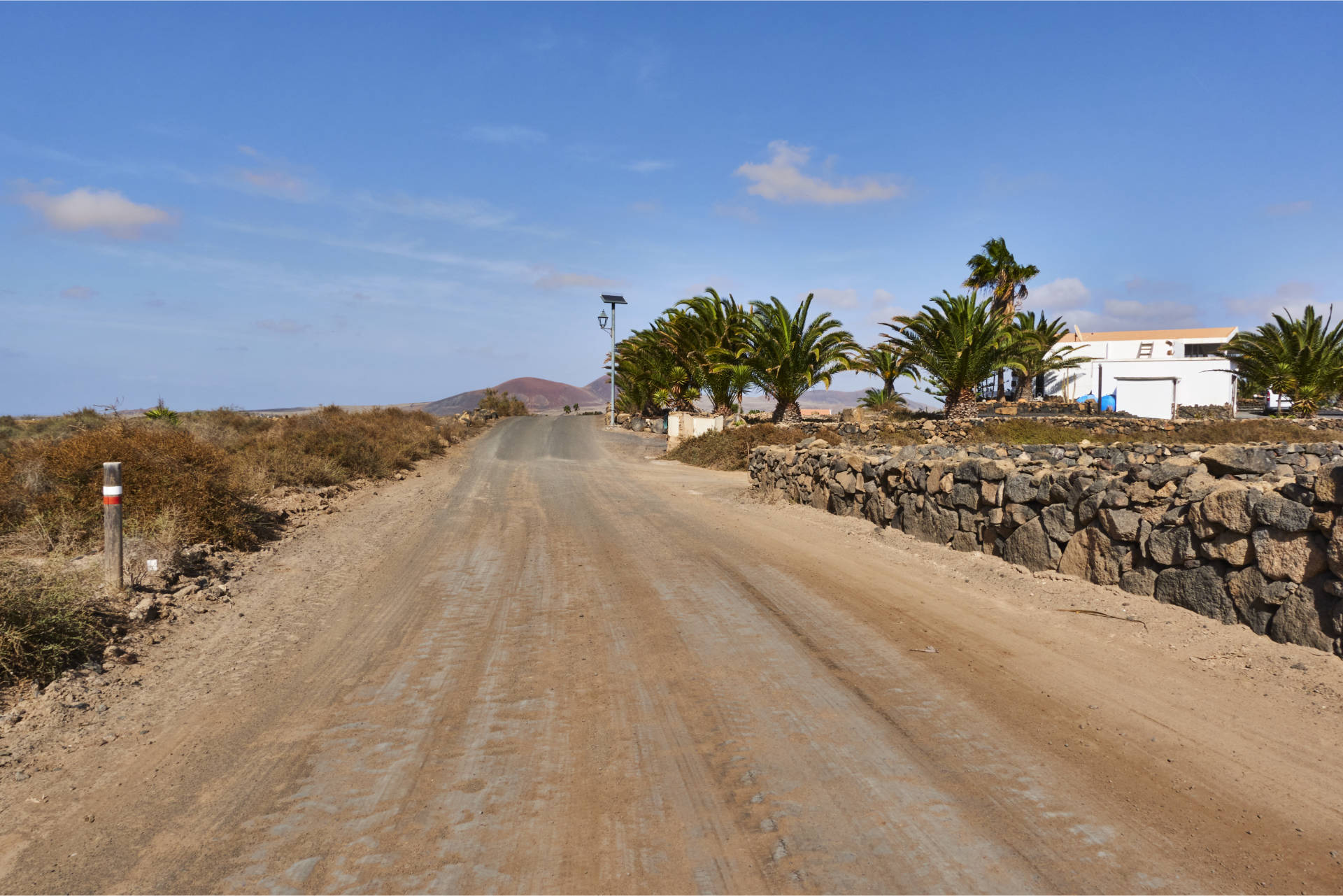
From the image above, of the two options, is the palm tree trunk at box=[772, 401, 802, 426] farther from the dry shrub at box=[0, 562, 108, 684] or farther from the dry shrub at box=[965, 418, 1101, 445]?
the dry shrub at box=[0, 562, 108, 684]

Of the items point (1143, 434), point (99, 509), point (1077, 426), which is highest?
A: point (1077, 426)

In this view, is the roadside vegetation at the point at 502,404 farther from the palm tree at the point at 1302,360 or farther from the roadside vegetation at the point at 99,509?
the palm tree at the point at 1302,360

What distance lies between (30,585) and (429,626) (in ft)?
9.22

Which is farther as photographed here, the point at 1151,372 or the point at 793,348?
the point at 1151,372

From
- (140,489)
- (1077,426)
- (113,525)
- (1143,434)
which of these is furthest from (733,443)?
(113,525)

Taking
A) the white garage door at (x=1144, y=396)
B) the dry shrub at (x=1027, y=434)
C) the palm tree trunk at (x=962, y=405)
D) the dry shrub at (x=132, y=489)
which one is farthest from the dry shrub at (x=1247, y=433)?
the dry shrub at (x=132, y=489)

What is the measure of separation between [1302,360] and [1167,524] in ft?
146

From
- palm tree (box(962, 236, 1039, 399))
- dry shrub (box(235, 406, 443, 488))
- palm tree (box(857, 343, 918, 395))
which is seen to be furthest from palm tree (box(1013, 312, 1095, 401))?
dry shrub (box(235, 406, 443, 488))

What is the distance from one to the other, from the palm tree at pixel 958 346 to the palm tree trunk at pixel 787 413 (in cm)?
475

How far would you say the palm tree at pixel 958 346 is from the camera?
26.2 meters

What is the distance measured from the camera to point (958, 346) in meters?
26.5

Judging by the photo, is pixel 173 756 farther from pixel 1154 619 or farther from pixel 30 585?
pixel 1154 619

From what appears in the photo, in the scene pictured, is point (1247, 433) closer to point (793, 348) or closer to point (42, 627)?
point (793, 348)

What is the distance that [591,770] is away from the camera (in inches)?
141
